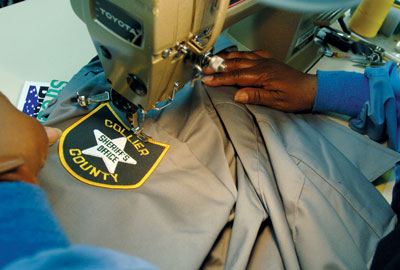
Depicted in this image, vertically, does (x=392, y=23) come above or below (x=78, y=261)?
above

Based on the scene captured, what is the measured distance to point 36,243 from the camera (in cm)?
32

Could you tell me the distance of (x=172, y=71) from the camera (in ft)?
1.95

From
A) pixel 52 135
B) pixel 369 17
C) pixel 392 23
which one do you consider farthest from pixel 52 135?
pixel 392 23

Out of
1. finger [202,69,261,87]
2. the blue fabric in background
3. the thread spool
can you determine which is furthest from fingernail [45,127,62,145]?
the thread spool

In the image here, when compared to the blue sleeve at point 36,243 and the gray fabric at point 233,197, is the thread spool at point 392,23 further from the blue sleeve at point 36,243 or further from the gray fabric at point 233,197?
the blue sleeve at point 36,243

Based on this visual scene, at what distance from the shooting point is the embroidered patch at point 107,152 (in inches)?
24.8

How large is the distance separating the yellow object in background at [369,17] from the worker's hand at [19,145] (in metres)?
1.28

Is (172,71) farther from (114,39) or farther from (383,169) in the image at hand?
(383,169)

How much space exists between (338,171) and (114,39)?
60 centimetres

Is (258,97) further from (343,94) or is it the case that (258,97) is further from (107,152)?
(107,152)

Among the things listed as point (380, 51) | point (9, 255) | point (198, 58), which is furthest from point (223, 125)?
point (380, 51)

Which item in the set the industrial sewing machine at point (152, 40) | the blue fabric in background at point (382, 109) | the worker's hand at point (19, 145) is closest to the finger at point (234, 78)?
the industrial sewing machine at point (152, 40)

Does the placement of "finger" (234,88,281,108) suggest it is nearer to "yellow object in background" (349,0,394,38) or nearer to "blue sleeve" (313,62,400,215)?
"blue sleeve" (313,62,400,215)

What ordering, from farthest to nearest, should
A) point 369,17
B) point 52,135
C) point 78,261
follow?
1. point 369,17
2. point 52,135
3. point 78,261
